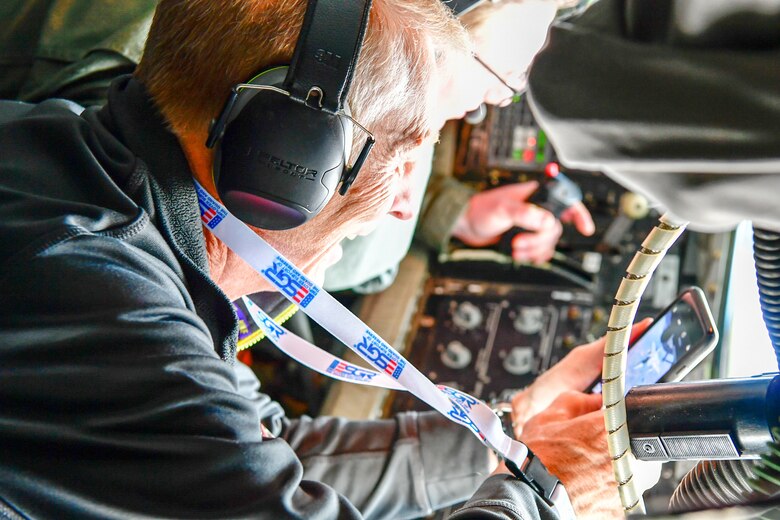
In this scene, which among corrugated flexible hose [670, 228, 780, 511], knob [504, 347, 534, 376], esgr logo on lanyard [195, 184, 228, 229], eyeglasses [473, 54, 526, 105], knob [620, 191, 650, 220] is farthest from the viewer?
knob [620, 191, 650, 220]

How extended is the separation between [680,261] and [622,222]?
0.53 feet

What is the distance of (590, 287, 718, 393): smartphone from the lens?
3.17 feet

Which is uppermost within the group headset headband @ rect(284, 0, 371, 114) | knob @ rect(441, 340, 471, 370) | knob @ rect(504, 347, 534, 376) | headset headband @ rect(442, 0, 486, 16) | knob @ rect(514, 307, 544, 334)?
headset headband @ rect(284, 0, 371, 114)

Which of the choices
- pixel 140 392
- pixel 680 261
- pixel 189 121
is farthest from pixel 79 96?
pixel 680 261

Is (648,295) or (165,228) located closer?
(165,228)

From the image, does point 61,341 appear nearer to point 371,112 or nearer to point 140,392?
point 140,392

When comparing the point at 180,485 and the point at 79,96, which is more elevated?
the point at 180,485

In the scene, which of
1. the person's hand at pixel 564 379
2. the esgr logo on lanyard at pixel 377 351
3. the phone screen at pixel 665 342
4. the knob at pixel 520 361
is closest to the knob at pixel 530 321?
the knob at pixel 520 361

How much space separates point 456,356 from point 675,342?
2.24 ft

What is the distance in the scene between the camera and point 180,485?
26.7 inches

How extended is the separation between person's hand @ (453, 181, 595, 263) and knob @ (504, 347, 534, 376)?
253mm

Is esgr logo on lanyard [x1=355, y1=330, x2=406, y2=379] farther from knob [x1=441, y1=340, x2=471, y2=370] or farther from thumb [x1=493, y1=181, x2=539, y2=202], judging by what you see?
thumb [x1=493, y1=181, x2=539, y2=202]

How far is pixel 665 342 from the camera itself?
1.03 meters

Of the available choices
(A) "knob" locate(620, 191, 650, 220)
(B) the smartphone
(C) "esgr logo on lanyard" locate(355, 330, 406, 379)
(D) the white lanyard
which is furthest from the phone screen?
(A) "knob" locate(620, 191, 650, 220)
